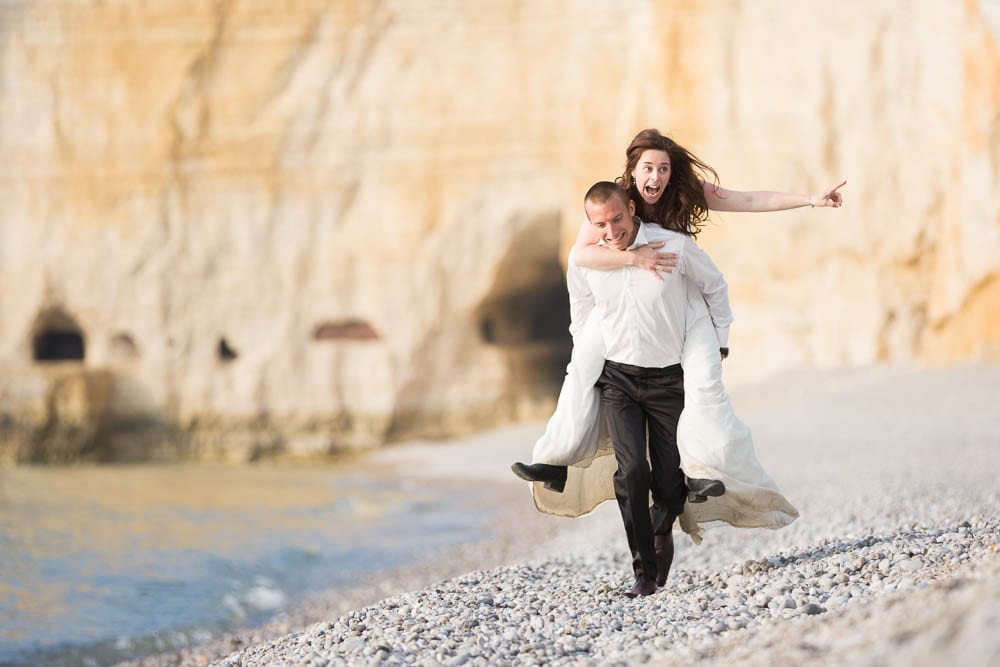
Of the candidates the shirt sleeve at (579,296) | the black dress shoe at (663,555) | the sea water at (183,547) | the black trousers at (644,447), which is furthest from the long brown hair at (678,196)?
the sea water at (183,547)

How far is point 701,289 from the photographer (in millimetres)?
3600

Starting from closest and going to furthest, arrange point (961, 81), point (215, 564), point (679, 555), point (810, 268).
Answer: point (679, 555) < point (215, 564) < point (961, 81) < point (810, 268)

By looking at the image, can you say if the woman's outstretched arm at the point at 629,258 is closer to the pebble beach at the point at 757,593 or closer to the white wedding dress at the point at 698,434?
the white wedding dress at the point at 698,434

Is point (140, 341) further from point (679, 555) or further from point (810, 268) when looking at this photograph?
point (679, 555)

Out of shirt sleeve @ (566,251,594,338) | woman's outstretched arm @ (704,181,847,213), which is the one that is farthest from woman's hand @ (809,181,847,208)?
shirt sleeve @ (566,251,594,338)

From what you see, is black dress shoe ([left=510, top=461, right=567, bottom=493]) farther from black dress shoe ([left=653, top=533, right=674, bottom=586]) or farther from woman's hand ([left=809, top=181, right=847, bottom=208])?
woman's hand ([left=809, top=181, right=847, bottom=208])

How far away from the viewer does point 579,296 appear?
3.68 m

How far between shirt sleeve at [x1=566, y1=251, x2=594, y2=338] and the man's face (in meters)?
0.19

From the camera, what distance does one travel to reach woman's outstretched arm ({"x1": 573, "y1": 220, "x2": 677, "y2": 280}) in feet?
11.3

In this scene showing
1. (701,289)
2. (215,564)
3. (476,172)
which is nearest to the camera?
(701,289)

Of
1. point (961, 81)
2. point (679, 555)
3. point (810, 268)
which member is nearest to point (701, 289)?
point (679, 555)

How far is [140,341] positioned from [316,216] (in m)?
3.18

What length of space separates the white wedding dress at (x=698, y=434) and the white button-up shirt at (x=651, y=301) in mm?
46

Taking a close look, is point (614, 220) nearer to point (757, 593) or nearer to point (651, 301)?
point (651, 301)
